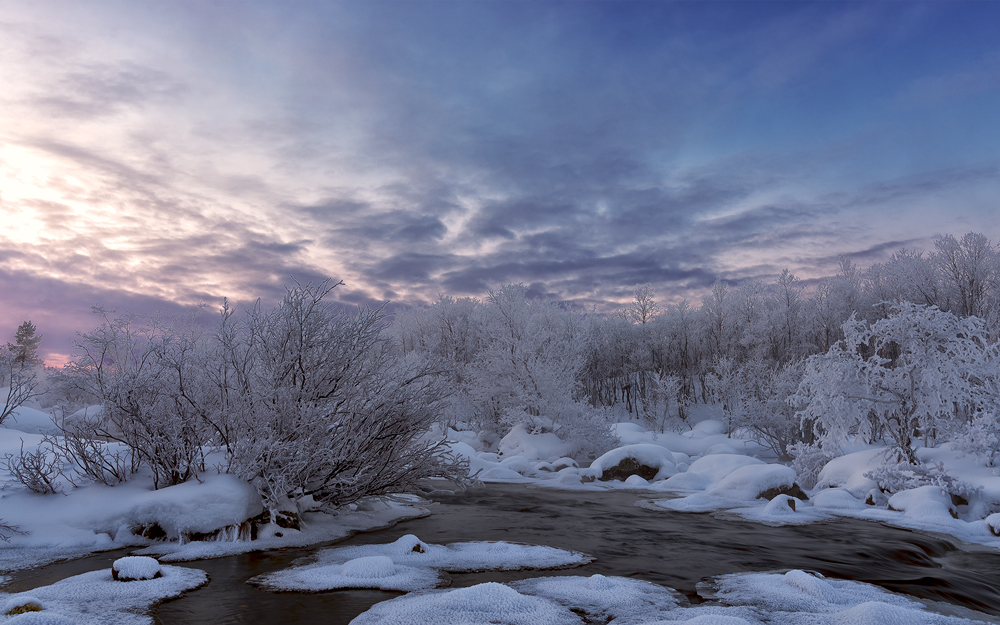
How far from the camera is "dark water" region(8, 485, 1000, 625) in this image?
671 cm

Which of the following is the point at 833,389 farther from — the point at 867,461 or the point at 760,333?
the point at 760,333

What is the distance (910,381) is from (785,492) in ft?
14.8

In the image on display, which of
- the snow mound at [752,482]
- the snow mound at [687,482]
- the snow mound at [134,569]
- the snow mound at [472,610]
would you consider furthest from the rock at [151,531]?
the snow mound at [687,482]

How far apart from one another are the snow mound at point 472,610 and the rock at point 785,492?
1165 cm

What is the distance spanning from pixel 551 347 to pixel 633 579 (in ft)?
86.8

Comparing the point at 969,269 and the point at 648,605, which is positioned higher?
the point at 969,269

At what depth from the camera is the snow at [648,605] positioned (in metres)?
5.95

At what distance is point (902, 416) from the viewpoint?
15.7m

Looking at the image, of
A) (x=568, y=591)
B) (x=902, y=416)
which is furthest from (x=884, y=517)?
(x=568, y=591)

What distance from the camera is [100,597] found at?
6.54 m

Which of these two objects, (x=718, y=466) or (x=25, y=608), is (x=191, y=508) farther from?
(x=718, y=466)

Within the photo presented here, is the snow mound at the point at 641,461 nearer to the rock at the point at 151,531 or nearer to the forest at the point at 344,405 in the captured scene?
the forest at the point at 344,405

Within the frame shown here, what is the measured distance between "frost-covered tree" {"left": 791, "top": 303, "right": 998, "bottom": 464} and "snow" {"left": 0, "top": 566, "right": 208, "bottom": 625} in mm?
15951

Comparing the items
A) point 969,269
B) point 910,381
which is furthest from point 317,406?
point 969,269
